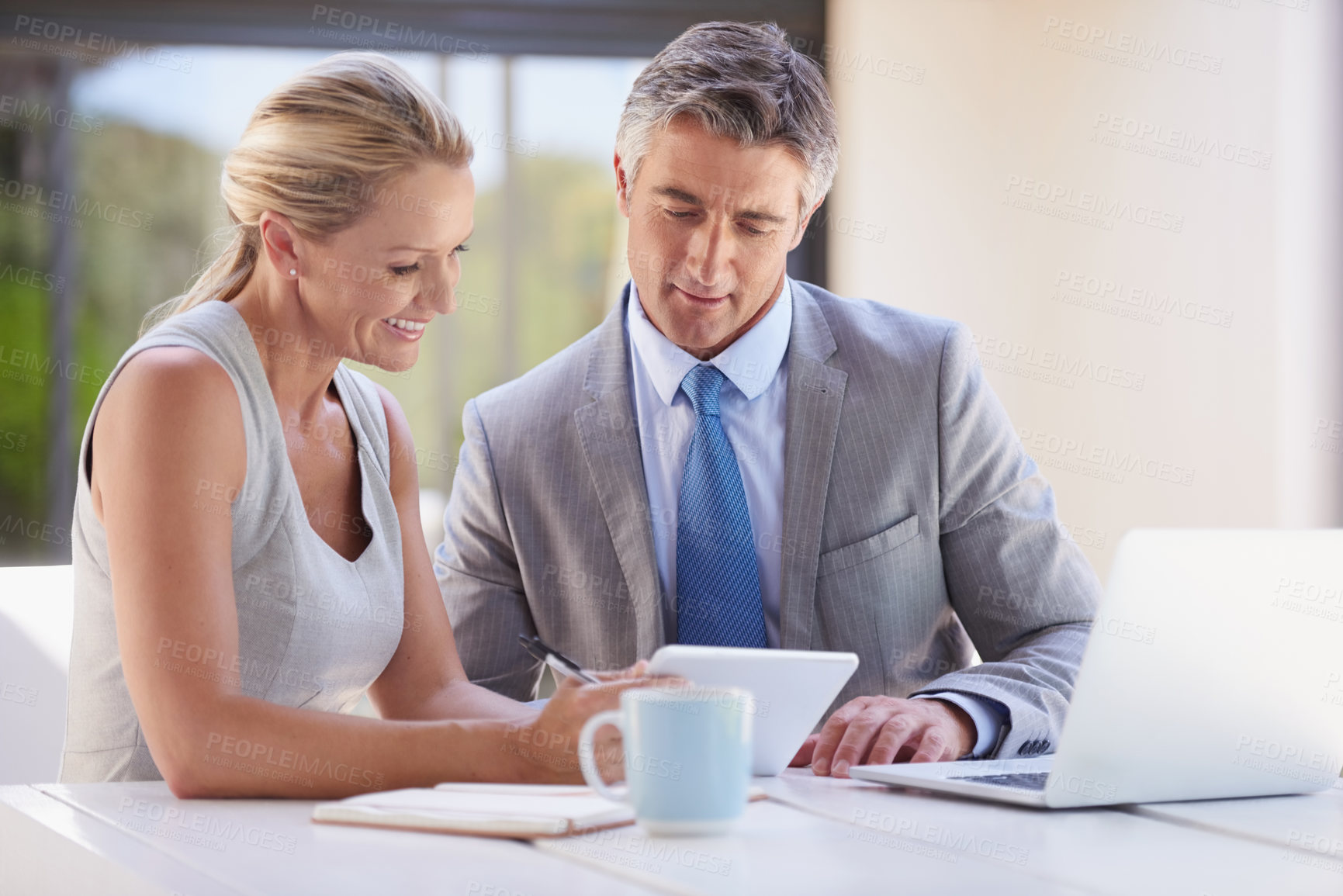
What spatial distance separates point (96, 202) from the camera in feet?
13.2

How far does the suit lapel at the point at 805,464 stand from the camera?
1.78 meters

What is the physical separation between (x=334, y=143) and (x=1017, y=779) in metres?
1.01

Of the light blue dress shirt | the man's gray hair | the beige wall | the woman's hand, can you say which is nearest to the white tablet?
the woman's hand

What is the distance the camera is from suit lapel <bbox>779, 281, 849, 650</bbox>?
5.82 ft

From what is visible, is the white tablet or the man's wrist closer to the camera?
the white tablet

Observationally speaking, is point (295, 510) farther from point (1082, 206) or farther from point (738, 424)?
point (1082, 206)

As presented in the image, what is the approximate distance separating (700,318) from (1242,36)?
5.71ft

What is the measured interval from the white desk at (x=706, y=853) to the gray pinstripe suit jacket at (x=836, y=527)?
714 millimetres

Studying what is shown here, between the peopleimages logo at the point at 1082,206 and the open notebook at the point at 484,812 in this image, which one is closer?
the open notebook at the point at 484,812

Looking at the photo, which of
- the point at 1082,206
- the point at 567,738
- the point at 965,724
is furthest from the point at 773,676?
the point at 1082,206

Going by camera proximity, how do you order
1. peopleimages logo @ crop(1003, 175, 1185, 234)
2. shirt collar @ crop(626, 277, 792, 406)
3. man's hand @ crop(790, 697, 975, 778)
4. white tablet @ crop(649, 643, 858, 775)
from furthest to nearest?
peopleimages logo @ crop(1003, 175, 1185, 234)
shirt collar @ crop(626, 277, 792, 406)
man's hand @ crop(790, 697, 975, 778)
white tablet @ crop(649, 643, 858, 775)

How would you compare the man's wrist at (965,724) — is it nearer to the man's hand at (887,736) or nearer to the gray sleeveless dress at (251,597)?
the man's hand at (887,736)

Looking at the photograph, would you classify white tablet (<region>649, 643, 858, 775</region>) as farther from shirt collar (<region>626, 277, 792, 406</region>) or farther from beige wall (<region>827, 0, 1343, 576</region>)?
beige wall (<region>827, 0, 1343, 576</region>)

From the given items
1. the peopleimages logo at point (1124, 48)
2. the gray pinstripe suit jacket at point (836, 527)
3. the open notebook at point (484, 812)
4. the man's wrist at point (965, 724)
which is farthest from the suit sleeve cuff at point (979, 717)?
the peopleimages logo at point (1124, 48)
